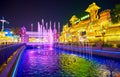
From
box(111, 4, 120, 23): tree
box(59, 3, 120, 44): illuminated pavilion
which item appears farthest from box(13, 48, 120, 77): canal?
box(111, 4, 120, 23): tree

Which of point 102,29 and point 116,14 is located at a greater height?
point 116,14

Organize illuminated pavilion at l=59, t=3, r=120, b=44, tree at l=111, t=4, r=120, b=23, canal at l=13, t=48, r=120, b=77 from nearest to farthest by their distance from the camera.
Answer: canal at l=13, t=48, r=120, b=77 → tree at l=111, t=4, r=120, b=23 → illuminated pavilion at l=59, t=3, r=120, b=44

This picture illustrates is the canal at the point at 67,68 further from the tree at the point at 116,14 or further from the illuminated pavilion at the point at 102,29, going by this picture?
the tree at the point at 116,14

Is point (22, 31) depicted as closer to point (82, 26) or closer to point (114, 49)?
point (82, 26)

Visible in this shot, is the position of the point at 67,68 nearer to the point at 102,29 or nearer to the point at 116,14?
the point at 116,14

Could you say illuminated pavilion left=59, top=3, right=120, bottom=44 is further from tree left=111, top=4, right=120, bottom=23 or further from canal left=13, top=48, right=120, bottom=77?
canal left=13, top=48, right=120, bottom=77

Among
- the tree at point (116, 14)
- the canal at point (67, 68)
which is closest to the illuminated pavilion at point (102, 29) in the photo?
the tree at point (116, 14)

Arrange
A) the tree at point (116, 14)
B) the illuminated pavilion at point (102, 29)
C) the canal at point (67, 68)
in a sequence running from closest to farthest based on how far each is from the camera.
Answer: the canal at point (67, 68)
the tree at point (116, 14)
the illuminated pavilion at point (102, 29)

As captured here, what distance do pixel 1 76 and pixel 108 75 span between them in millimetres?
9338

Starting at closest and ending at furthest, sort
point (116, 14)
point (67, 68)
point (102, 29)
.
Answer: point (67, 68) → point (116, 14) → point (102, 29)

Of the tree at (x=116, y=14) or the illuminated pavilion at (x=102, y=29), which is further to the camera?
the illuminated pavilion at (x=102, y=29)

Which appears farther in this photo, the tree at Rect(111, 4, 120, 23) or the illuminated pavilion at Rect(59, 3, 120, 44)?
the illuminated pavilion at Rect(59, 3, 120, 44)

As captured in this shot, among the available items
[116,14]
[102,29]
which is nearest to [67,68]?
[116,14]

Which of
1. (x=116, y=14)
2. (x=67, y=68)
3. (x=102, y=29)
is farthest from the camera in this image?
(x=102, y=29)
